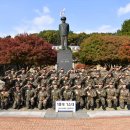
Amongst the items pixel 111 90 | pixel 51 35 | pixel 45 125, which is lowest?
pixel 45 125

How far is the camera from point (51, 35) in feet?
394

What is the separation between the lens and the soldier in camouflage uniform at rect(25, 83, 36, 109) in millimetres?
21484

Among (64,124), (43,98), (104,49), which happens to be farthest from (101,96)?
(104,49)

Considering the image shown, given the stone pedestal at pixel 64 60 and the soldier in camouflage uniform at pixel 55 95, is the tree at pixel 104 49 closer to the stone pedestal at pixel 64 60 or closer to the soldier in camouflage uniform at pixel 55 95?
the stone pedestal at pixel 64 60

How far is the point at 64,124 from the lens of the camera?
1703cm

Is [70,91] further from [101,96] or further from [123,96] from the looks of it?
[123,96]

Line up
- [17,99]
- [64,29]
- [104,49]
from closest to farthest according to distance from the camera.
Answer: [17,99], [64,29], [104,49]

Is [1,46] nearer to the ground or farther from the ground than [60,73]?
farther from the ground

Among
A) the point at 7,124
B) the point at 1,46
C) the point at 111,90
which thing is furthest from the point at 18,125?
the point at 1,46

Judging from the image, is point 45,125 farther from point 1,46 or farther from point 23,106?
point 1,46

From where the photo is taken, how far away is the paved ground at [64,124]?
53.3 feet

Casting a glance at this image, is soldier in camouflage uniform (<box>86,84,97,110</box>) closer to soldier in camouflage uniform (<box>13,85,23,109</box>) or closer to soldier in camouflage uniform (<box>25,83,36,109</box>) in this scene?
soldier in camouflage uniform (<box>25,83,36,109</box>)

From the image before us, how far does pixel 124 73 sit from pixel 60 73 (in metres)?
3.78

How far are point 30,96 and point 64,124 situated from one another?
495cm
